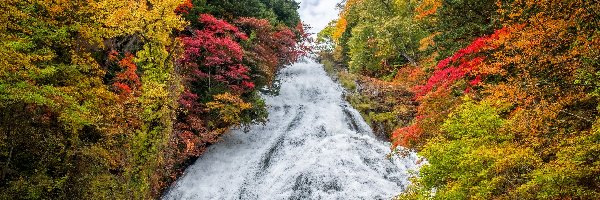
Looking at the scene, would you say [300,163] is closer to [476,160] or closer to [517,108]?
[517,108]

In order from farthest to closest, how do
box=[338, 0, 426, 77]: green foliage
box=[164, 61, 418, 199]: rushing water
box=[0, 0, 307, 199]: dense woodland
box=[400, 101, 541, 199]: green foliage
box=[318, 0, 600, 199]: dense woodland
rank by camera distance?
box=[338, 0, 426, 77]: green foliage → box=[164, 61, 418, 199]: rushing water → box=[0, 0, 307, 199]: dense woodland → box=[400, 101, 541, 199]: green foliage → box=[318, 0, 600, 199]: dense woodland

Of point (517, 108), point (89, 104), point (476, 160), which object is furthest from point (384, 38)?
point (476, 160)

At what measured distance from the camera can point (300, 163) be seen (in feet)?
52.2

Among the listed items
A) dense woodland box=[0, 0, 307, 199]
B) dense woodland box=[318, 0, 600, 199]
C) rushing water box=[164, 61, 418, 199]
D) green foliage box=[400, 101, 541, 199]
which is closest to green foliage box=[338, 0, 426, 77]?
rushing water box=[164, 61, 418, 199]

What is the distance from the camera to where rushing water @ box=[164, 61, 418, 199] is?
561 inches

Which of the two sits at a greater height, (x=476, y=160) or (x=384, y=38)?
(x=384, y=38)

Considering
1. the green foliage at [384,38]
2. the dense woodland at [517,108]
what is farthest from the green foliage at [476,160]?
the green foliage at [384,38]

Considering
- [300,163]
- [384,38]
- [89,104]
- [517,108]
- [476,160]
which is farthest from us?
[384,38]

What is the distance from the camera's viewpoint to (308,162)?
51.3 feet

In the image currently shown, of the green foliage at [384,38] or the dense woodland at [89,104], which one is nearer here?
the dense woodland at [89,104]

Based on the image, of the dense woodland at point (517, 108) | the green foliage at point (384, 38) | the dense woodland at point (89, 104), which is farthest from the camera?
the green foliage at point (384, 38)

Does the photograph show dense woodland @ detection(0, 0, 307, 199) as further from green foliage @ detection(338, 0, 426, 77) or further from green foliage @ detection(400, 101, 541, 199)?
green foliage @ detection(338, 0, 426, 77)

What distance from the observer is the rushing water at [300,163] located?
561 inches

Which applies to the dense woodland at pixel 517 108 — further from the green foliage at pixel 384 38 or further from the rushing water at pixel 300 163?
the green foliage at pixel 384 38
